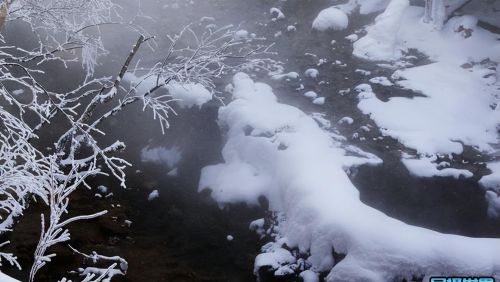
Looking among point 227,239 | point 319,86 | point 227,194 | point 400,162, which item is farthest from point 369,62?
point 227,239

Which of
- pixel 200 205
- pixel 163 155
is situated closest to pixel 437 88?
pixel 200 205

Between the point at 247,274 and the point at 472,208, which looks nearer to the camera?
the point at 247,274

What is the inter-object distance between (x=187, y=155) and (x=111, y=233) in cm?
289

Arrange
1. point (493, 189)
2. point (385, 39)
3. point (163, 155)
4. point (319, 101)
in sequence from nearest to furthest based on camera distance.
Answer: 1. point (493, 189)
2. point (163, 155)
3. point (319, 101)
4. point (385, 39)

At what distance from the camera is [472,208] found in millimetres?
7695

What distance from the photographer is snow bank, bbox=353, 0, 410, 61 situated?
12.1 m

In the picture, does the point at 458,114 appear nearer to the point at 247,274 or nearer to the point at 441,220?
the point at 441,220

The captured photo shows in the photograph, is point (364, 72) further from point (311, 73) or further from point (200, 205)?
point (200, 205)

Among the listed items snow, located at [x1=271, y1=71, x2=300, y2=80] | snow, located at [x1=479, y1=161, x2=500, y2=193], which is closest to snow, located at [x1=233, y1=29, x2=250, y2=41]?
snow, located at [x1=271, y1=71, x2=300, y2=80]

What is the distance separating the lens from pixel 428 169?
8312 millimetres

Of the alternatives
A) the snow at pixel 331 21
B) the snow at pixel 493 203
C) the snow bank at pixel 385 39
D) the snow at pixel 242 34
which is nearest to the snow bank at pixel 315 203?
the snow at pixel 493 203

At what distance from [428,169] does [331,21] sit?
7049 mm

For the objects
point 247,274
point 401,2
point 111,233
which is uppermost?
point 401,2

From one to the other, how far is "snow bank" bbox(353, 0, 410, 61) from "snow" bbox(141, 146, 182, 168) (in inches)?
256
